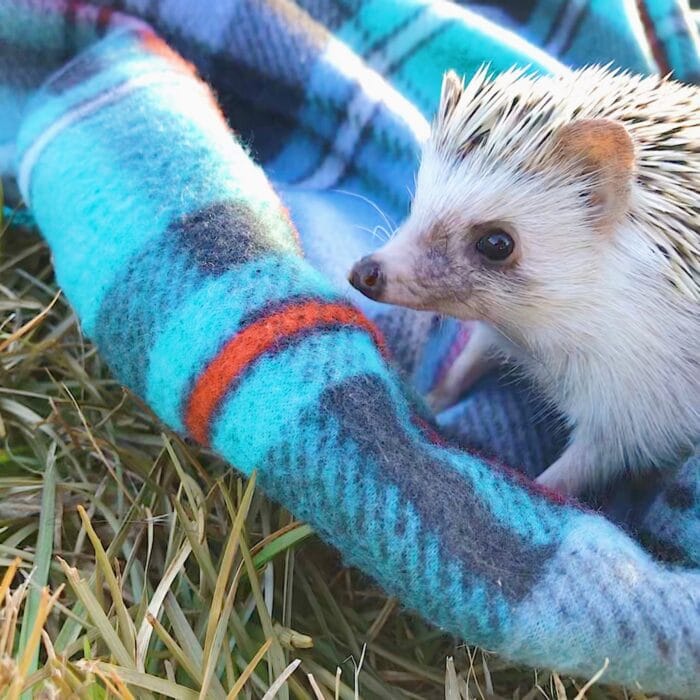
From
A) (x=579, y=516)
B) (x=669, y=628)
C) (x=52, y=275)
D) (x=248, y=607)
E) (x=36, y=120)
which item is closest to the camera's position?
(x=669, y=628)

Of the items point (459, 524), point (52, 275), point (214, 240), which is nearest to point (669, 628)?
point (459, 524)

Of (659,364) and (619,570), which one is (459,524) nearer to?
(619,570)

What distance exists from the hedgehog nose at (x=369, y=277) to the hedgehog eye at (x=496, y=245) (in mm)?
174

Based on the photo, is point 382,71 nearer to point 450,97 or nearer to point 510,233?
point 450,97

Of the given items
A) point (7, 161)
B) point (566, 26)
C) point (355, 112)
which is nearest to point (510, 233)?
point (355, 112)

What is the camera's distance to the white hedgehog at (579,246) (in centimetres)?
137

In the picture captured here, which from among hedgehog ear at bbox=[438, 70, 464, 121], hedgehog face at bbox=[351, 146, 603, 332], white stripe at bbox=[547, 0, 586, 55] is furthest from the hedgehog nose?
white stripe at bbox=[547, 0, 586, 55]

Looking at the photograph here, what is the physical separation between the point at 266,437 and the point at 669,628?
1.97 feet

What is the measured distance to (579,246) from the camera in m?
1.40

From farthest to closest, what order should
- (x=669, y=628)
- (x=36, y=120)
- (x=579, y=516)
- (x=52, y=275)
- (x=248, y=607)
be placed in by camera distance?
(x=52, y=275) < (x=36, y=120) < (x=248, y=607) < (x=579, y=516) < (x=669, y=628)

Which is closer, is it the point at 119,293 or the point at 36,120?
the point at 119,293

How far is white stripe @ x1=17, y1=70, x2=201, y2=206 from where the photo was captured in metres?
1.71

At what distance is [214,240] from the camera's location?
55.9 inches

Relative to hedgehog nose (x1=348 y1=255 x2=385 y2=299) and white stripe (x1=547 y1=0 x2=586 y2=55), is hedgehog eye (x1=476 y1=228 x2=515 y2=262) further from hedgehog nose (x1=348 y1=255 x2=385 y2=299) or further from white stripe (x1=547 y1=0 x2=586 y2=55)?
white stripe (x1=547 y1=0 x2=586 y2=55)
